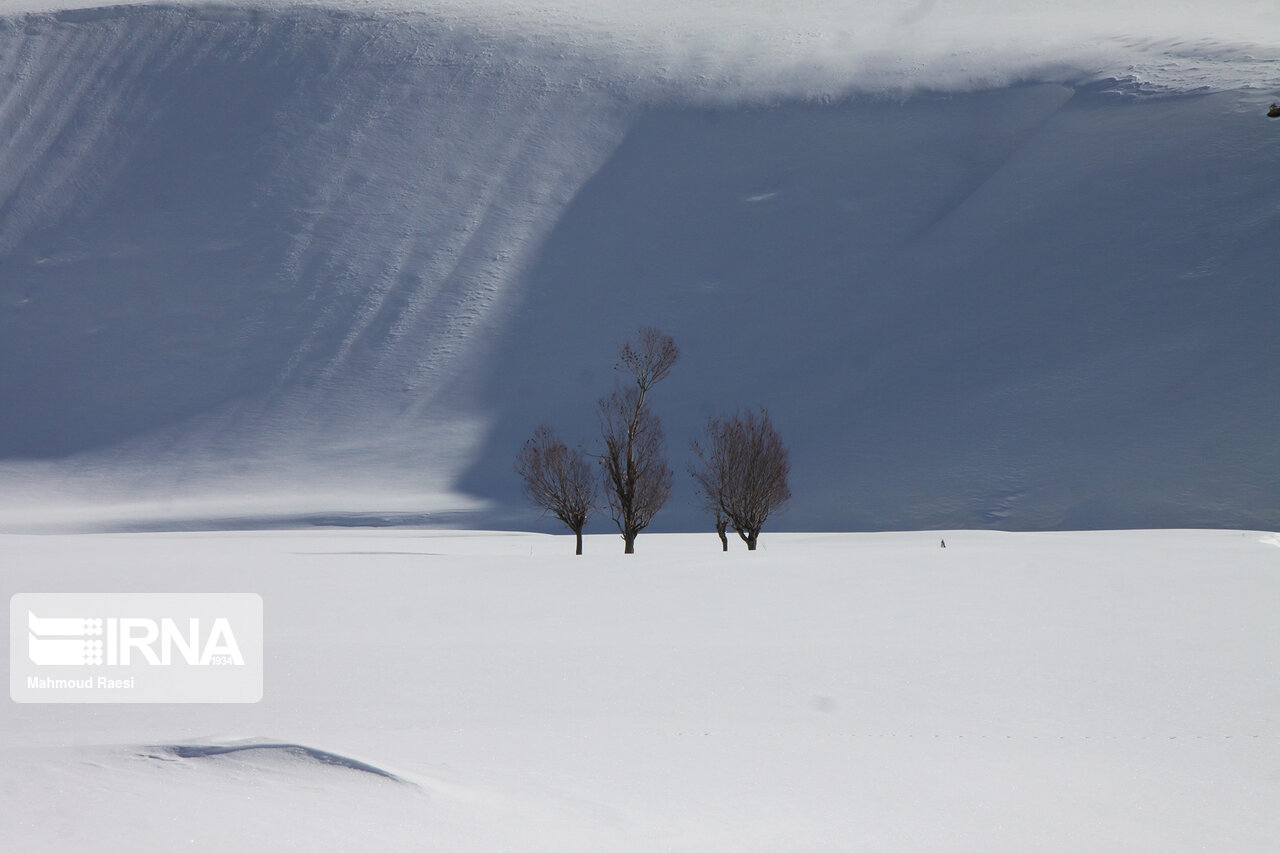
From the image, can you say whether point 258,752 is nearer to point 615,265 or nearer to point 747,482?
point 747,482

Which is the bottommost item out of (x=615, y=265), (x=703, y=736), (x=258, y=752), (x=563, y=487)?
(x=703, y=736)

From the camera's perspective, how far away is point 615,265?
78438 millimetres

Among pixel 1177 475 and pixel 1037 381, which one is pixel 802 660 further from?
pixel 1037 381

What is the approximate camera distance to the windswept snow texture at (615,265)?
203 feet

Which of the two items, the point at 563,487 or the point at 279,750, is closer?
the point at 279,750

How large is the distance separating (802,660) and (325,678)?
4.48 meters

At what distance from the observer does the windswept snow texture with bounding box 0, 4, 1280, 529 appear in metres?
61.9

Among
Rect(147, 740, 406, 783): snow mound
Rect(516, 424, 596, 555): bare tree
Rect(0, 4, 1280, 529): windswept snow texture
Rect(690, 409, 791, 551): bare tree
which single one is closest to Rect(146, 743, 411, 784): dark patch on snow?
Rect(147, 740, 406, 783): snow mound

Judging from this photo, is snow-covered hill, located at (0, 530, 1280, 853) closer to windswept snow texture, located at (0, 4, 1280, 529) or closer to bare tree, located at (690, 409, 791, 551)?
bare tree, located at (690, 409, 791, 551)

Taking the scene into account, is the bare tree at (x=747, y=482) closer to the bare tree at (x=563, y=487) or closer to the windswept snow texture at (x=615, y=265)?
the bare tree at (x=563, y=487)

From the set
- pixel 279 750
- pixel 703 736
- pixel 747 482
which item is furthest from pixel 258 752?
pixel 747 482

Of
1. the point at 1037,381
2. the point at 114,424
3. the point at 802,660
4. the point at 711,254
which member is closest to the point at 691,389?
the point at 711,254

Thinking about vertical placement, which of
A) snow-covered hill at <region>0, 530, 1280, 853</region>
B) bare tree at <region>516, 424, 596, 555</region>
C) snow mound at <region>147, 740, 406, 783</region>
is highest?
bare tree at <region>516, 424, 596, 555</region>

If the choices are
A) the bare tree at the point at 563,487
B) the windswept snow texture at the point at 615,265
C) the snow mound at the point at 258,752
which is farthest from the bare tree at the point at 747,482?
the snow mound at the point at 258,752
